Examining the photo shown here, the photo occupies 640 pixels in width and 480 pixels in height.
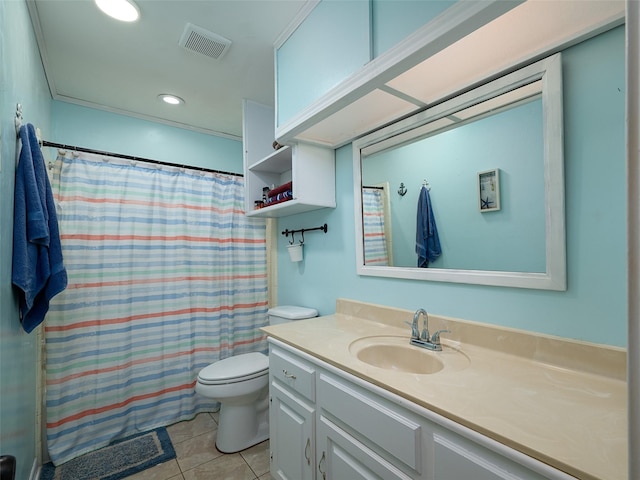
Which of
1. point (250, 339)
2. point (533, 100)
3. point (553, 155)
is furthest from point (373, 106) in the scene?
point (250, 339)

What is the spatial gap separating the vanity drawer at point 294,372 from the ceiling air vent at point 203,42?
5.66 ft

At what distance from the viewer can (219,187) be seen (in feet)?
7.93

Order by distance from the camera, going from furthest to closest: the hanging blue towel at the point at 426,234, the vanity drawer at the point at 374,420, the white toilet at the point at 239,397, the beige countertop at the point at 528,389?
the white toilet at the point at 239,397 < the hanging blue towel at the point at 426,234 < the vanity drawer at the point at 374,420 < the beige countertop at the point at 528,389

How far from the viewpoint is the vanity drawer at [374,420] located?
2.68 feet

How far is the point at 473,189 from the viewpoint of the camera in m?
1.26

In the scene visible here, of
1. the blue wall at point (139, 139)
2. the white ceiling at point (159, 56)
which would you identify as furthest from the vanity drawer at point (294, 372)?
the blue wall at point (139, 139)

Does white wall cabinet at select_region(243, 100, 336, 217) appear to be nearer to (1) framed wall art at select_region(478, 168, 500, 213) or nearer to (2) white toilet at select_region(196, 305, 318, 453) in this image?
(2) white toilet at select_region(196, 305, 318, 453)

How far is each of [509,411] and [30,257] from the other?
1793mm

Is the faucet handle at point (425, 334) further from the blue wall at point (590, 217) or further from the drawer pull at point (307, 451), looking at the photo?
the drawer pull at point (307, 451)

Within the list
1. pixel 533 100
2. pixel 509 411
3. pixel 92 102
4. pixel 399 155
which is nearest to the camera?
pixel 509 411

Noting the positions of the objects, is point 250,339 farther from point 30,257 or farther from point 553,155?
point 553,155

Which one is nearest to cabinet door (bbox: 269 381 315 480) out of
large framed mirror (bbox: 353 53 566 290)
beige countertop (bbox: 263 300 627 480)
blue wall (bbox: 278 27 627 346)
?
beige countertop (bbox: 263 300 627 480)

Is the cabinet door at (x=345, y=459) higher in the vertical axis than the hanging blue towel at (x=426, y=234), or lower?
lower

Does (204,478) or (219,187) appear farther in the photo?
(219,187)
